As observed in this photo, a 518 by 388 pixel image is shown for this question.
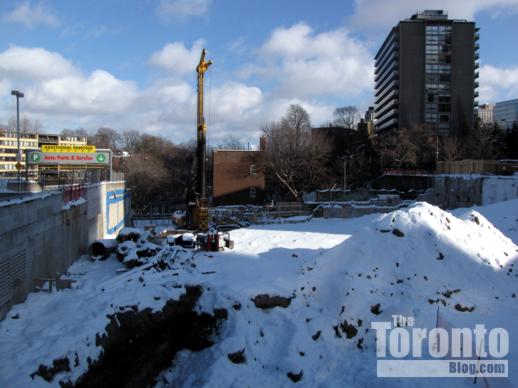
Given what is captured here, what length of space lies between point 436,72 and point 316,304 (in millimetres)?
90179

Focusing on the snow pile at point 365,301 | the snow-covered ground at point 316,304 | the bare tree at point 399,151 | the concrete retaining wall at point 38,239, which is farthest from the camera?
the bare tree at point 399,151

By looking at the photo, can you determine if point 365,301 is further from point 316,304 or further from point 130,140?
point 130,140

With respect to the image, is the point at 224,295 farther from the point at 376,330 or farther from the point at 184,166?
the point at 184,166

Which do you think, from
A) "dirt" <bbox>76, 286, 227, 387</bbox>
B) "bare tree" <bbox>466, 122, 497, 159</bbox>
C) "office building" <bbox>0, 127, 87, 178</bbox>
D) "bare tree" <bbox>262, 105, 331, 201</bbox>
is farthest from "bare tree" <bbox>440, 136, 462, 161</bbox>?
"office building" <bbox>0, 127, 87, 178</bbox>

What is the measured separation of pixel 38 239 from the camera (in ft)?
43.1

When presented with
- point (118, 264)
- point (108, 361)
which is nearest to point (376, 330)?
point (108, 361)

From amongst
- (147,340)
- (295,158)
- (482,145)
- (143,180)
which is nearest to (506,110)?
(482,145)

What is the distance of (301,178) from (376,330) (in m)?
47.5

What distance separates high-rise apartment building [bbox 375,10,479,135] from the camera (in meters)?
89.1

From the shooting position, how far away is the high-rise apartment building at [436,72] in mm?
89062

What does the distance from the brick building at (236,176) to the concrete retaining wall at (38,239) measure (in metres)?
30.1

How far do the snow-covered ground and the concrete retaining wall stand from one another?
0.73 m

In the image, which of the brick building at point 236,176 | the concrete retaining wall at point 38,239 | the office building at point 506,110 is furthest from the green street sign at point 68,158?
the office building at point 506,110

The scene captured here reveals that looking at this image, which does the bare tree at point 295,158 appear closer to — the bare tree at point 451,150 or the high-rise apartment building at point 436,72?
the bare tree at point 451,150
